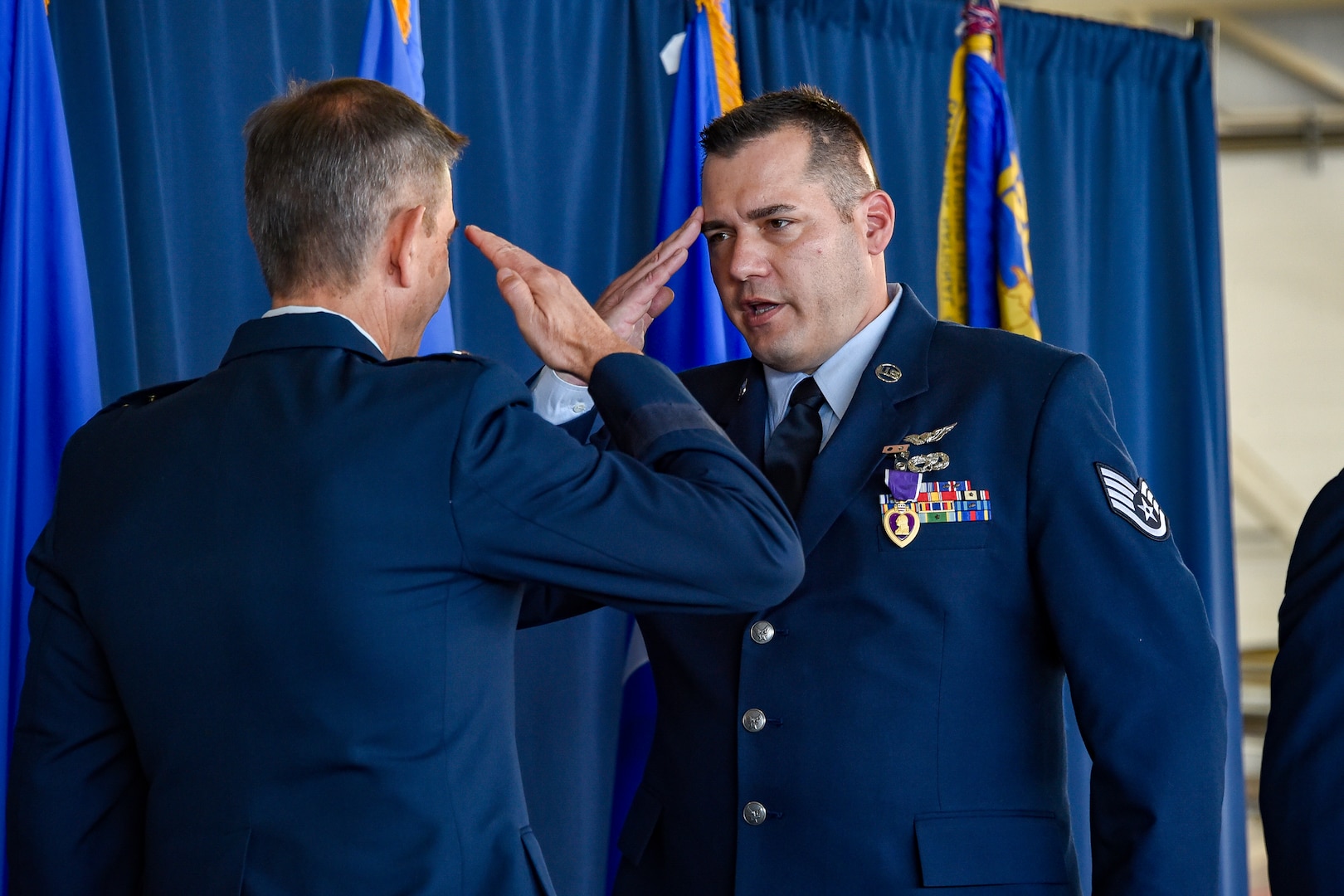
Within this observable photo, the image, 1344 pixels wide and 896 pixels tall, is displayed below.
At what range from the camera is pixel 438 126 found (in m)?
1.42

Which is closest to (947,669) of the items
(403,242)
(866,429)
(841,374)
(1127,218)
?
(866,429)

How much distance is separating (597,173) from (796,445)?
1.39 meters

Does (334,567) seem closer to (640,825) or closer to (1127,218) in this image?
(640,825)

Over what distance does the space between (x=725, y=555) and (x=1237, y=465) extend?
21.2 ft

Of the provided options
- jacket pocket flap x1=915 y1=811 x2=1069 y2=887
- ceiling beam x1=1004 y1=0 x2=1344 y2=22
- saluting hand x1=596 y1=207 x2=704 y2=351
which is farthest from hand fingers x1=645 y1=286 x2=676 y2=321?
ceiling beam x1=1004 y1=0 x2=1344 y2=22

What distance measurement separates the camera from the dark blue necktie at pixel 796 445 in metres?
1.74

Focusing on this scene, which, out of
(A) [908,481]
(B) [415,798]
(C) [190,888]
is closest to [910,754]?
(A) [908,481]

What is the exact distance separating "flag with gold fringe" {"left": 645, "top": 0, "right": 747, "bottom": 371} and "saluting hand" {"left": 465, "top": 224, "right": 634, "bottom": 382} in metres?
1.13

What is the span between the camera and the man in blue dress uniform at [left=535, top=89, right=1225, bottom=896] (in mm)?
1534

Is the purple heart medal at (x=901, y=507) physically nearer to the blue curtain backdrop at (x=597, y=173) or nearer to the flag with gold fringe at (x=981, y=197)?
the blue curtain backdrop at (x=597, y=173)

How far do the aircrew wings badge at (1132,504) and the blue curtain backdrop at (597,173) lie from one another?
1425 millimetres

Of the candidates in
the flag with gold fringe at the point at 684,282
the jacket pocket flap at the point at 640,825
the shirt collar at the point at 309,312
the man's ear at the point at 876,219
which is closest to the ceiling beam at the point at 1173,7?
the flag with gold fringe at the point at 684,282

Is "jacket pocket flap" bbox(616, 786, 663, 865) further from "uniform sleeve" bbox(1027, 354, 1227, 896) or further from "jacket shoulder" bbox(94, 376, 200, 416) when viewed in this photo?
"jacket shoulder" bbox(94, 376, 200, 416)

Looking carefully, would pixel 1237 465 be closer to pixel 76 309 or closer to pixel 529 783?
pixel 529 783
